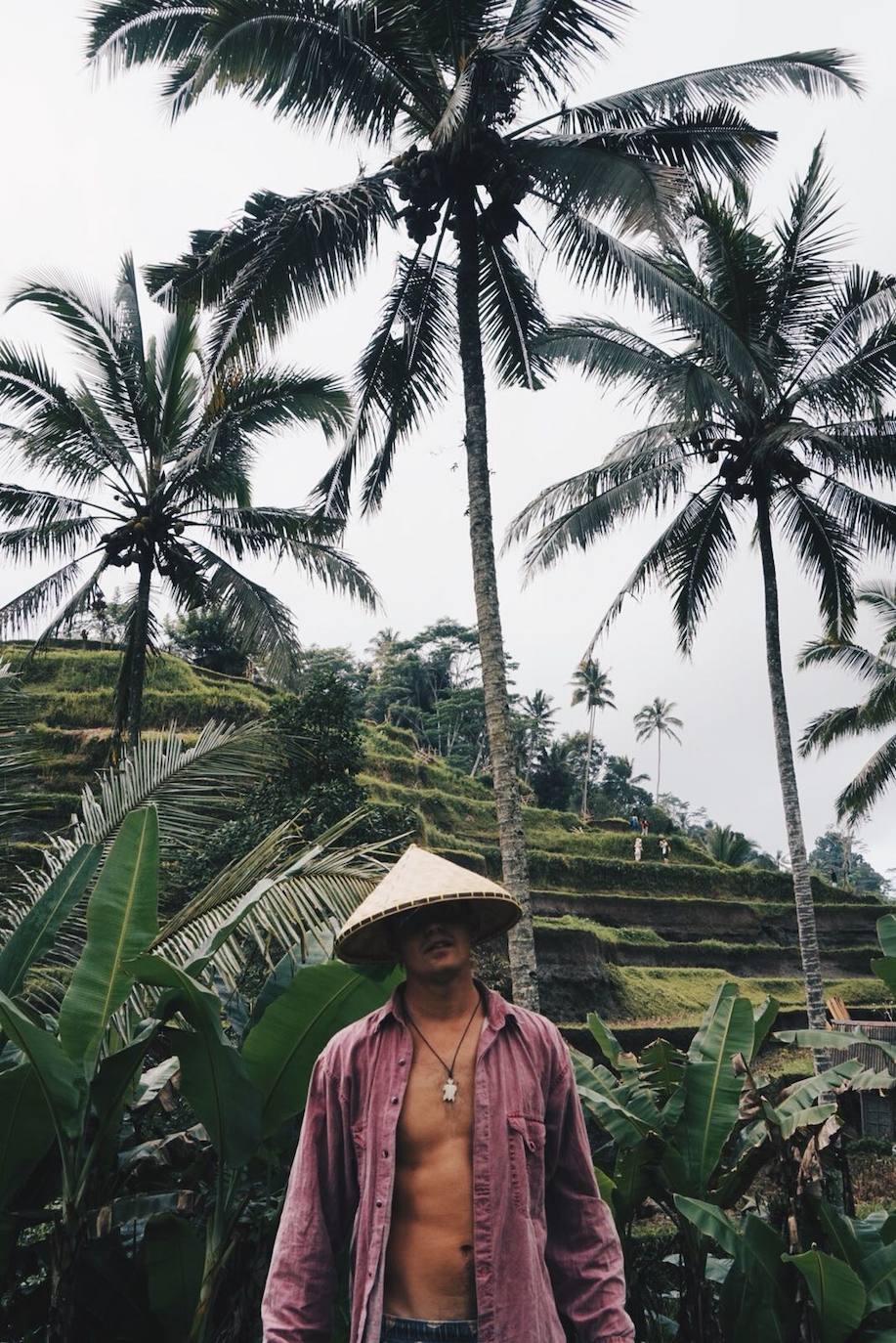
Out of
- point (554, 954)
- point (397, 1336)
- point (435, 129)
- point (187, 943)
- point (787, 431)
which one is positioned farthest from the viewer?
point (554, 954)

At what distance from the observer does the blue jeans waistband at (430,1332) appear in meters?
1.93

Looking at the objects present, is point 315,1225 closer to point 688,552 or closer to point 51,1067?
point 51,1067

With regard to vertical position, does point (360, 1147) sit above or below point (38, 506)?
below

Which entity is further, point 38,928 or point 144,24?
point 144,24

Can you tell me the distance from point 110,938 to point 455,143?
7068 mm

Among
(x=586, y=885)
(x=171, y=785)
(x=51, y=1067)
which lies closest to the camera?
(x=51, y=1067)

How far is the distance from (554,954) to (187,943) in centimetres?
1904

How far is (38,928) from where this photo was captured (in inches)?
156

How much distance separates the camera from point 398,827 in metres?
15.3

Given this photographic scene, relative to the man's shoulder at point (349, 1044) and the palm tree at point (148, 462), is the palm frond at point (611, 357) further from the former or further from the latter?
the man's shoulder at point (349, 1044)

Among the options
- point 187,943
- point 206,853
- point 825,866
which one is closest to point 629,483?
point 206,853

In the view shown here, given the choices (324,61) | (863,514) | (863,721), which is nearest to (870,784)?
(863,721)

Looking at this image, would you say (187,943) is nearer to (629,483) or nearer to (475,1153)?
(475,1153)

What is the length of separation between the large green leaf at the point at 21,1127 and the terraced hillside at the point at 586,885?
16342mm
